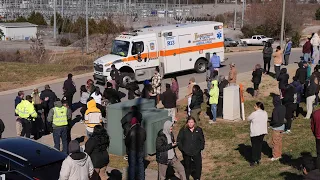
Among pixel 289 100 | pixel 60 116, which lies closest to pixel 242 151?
pixel 289 100

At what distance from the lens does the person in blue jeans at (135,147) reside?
10180 mm

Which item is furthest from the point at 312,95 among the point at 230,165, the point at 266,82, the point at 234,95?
the point at 266,82

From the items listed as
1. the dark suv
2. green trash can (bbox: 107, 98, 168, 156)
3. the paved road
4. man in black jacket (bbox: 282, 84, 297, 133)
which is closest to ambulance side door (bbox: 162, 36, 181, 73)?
the paved road

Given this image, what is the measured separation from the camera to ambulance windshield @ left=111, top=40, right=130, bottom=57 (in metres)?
24.1

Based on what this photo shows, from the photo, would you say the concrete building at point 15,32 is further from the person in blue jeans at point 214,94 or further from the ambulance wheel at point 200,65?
the person in blue jeans at point 214,94

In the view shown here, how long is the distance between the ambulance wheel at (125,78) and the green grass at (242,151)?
17.7 ft

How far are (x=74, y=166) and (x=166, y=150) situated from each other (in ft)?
8.19

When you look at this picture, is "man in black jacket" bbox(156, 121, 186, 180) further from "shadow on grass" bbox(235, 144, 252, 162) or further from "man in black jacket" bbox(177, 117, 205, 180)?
"shadow on grass" bbox(235, 144, 252, 162)

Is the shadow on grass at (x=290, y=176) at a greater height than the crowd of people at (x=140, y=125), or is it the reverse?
the crowd of people at (x=140, y=125)

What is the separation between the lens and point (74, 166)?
310 inches

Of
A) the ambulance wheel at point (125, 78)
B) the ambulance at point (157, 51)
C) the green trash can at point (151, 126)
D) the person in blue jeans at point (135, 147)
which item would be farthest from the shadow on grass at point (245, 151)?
the ambulance at point (157, 51)

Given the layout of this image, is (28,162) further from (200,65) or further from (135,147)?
(200,65)

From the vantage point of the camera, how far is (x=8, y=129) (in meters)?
17.5

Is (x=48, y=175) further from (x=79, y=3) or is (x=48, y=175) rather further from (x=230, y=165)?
(x=79, y=3)
